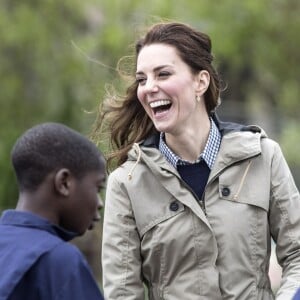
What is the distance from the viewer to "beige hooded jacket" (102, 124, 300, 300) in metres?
5.46

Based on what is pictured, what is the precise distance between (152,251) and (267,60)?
9945 millimetres

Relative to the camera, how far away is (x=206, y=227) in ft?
18.0

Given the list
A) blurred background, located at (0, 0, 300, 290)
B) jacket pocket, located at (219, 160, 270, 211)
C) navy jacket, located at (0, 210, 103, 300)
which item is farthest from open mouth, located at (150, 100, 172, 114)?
blurred background, located at (0, 0, 300, 290)

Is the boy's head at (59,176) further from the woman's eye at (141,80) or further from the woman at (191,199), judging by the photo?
the woman's eye at (141,80)

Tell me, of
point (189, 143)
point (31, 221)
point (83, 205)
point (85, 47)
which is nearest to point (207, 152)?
point (189, 143)

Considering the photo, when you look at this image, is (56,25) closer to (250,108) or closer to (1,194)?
(1,194)

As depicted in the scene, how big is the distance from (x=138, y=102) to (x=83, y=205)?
120 centimetres

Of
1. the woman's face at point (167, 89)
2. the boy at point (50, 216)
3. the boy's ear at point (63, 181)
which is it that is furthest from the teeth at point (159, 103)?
the boy's ear at point (63, 181)

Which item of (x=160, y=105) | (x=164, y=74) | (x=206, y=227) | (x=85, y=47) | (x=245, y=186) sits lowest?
(x=85, y=47)

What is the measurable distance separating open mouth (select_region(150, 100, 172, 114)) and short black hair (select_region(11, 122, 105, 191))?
75cm

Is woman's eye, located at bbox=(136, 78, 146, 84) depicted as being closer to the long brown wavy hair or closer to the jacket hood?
the long brown wavy hair

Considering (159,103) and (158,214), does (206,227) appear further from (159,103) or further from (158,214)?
(159,103)

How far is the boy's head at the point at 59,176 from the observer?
474 centimetres

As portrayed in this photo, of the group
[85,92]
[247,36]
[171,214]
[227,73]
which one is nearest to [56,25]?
[85,92]
